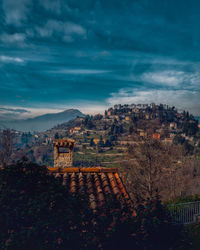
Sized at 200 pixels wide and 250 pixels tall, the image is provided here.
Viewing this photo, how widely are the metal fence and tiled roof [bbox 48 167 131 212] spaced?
5.38 metres

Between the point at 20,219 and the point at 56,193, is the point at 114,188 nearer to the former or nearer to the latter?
A: the point at 56,193

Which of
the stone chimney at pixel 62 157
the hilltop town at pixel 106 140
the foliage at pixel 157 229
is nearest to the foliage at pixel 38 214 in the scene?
the foliage at pixel 157 229

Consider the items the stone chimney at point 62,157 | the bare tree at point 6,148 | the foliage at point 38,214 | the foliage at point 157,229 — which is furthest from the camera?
the bare tree at point 6,148

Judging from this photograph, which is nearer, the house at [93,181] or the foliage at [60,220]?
the foliage at [60,220]

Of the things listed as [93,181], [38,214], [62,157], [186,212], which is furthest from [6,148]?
[38,214]

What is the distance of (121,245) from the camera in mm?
4039

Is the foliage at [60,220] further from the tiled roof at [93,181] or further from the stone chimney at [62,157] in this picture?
the stone chimney at [62,157]

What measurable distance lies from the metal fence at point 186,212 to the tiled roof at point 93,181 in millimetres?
5384

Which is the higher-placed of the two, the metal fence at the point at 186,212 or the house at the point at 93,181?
the house at the point at 93,181

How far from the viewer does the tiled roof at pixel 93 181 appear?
5.65m

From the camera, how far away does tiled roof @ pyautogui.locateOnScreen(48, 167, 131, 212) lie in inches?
222

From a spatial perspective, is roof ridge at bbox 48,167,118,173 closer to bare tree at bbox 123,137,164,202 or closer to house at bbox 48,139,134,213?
house at bbox 48,139,134,213

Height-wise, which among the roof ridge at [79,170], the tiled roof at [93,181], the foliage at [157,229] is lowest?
the foliage at [157,229]

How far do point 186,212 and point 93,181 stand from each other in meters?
6.92
